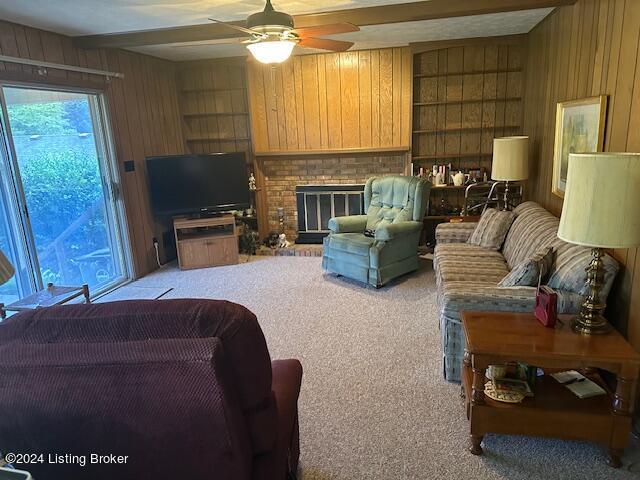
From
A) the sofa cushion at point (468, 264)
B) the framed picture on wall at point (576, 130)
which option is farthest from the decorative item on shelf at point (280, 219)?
the framed picture on wall at point (576, 130)

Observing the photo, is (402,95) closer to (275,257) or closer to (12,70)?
(275,257)

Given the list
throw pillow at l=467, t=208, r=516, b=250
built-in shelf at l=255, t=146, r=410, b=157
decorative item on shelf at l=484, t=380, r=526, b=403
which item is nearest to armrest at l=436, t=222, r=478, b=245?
throw pillow at l=467, t=208, r=516, b=250

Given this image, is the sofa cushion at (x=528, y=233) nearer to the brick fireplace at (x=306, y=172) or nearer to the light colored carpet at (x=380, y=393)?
the light colored carpet at (x=380, y=393)

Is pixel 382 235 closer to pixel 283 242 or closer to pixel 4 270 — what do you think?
pixel 283 242

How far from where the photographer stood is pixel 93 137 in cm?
443

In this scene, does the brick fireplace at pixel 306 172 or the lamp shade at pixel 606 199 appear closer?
the lamp shade at pixel 606 199

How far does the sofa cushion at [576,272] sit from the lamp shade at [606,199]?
1.44 ft

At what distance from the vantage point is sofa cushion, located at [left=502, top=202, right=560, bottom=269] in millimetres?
2943

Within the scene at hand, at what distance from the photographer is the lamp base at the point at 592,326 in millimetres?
1992

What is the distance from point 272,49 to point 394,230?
86.4 inches

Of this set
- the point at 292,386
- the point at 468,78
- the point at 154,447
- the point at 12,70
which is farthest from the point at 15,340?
the point at 468,78

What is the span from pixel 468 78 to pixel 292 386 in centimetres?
467

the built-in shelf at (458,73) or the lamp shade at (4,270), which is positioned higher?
the built-in shelf at (458,73)

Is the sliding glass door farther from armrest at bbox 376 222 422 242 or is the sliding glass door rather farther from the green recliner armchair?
armrest at bbox 376 222 422 242
